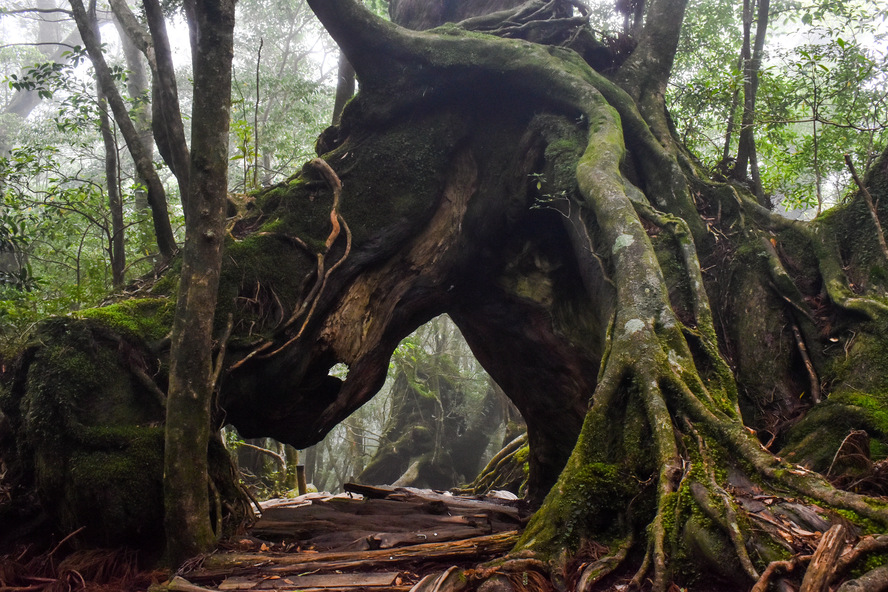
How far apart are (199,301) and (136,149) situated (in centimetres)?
274

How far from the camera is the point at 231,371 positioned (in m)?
4.20

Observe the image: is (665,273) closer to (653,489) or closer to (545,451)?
(653,489)

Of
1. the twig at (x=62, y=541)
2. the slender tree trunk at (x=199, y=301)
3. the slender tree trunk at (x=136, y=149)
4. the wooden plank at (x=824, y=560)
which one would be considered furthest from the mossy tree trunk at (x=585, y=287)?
the twig at (x=62, y=541)

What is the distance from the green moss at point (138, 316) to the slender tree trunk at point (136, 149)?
911 mm

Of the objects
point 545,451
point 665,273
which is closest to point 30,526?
point 665,273

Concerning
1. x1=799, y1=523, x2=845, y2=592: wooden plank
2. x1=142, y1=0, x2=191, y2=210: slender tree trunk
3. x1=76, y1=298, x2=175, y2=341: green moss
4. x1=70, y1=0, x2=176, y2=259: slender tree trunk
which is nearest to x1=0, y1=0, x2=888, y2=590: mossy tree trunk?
x1=799, y1=523, x2=845, y2=592: wooden plank

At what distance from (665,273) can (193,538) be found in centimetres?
389

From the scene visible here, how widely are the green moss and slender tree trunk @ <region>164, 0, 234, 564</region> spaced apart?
0.98 metres

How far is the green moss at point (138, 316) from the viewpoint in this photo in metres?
3.84

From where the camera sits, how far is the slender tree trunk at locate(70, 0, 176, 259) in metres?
→ 4.87

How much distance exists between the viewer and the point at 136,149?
510 cm

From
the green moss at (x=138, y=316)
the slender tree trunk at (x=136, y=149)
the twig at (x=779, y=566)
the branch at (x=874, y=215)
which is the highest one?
the slender tree trunk at (x=136, y=149)

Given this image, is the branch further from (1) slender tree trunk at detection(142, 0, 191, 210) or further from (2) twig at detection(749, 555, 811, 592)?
(1) slender tree trunk at detection(142, 0, 191, 210)

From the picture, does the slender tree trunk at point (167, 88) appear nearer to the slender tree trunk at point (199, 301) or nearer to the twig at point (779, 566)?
the slender tree trunk at point (199, 301)
